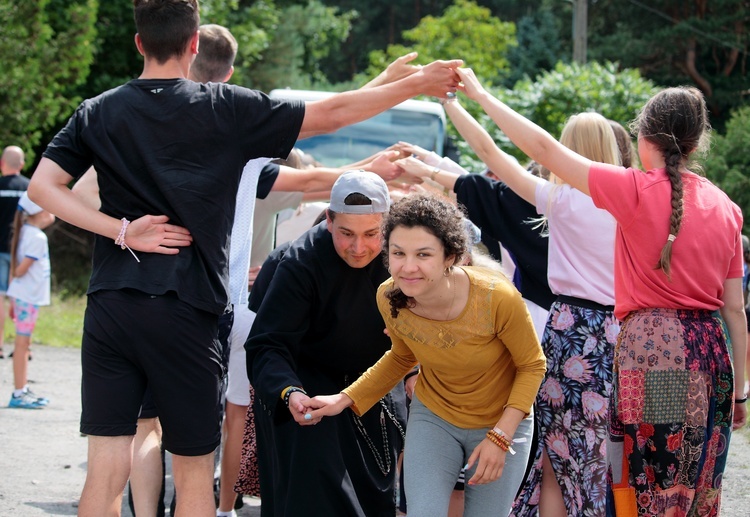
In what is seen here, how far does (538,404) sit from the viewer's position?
4629 millimetres

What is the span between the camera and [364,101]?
3.98m

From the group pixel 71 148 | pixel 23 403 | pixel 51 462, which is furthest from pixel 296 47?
pixel 71 148

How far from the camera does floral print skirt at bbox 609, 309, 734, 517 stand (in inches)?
143

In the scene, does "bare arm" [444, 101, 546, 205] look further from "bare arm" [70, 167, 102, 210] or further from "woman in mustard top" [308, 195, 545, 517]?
"bare arm" [70, 167, 102, 210]

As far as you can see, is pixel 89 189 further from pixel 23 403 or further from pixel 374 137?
pixel 374 137

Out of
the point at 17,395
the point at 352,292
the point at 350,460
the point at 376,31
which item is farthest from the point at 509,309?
the point at 376,31

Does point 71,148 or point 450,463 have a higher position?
point 71,148

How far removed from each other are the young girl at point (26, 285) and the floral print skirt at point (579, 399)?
19.4ft

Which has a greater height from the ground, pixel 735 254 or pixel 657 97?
pixel 657 97

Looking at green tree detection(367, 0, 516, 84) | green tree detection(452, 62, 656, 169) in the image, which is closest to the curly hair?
green tree detection(452, 62, 656, 169)

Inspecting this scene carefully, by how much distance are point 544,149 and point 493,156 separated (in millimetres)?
506

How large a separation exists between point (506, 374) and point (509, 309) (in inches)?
13.4

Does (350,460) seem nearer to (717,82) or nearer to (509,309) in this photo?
(509,309)

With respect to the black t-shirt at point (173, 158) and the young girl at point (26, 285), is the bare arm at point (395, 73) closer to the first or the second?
the black t-shirt at point (173, 158)
